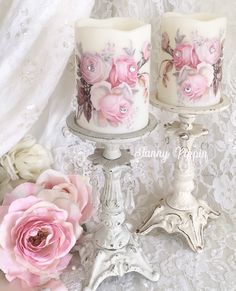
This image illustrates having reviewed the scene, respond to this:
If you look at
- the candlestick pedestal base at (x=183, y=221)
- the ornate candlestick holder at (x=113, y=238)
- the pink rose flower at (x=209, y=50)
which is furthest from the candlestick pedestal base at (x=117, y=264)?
the pink rose flower at (x=209, y=50)

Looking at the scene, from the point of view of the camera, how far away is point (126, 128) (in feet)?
2.25

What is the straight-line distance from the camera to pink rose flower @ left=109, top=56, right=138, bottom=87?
656 mm

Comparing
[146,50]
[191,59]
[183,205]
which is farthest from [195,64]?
[183,205]

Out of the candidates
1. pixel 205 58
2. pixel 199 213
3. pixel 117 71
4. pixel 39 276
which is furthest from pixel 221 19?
pixel 39 276

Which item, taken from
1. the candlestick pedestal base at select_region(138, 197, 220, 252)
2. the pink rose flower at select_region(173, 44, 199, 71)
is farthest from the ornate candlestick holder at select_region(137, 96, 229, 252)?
the pink rose flower at select_region(173, 44, 199, 71)

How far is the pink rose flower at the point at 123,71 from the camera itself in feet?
2.15

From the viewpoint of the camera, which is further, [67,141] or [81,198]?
[67,141]

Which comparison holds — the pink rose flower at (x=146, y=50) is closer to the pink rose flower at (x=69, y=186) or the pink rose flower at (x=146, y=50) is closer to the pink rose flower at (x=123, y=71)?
the pink rose flower at (x=123, y=71)

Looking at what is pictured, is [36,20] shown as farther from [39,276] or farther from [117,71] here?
[39,276]

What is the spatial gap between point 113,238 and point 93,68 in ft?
0.95

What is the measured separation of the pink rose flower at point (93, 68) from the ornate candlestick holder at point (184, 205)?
230 millimetres

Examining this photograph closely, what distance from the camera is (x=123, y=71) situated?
66 centimetres

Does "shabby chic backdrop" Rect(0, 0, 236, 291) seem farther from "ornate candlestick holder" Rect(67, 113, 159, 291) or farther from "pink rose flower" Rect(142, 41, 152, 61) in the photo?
"pink rose flower" Rect(142, 41, 152, 61)

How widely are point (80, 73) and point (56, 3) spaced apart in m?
0.21
